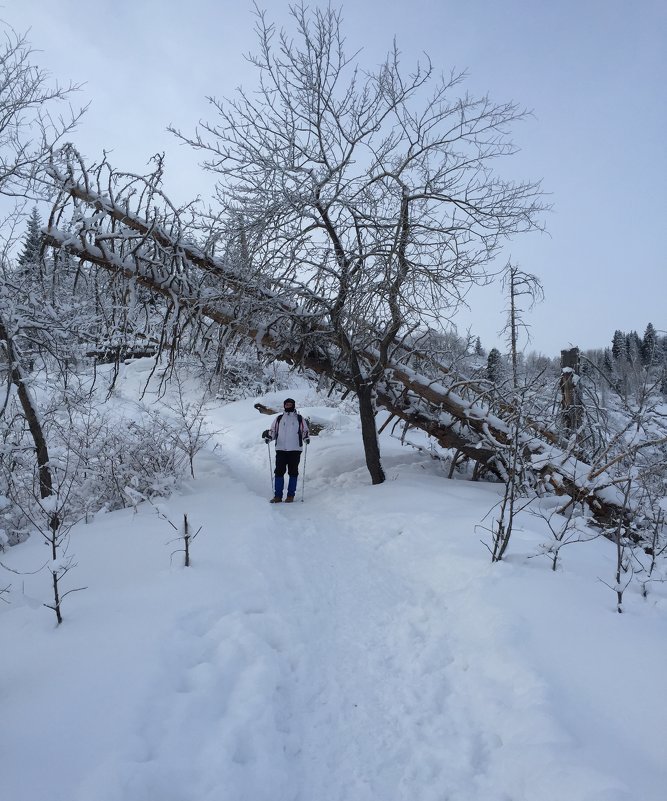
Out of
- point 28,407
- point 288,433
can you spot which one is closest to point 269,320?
point 288,433

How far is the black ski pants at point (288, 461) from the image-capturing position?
8.33m

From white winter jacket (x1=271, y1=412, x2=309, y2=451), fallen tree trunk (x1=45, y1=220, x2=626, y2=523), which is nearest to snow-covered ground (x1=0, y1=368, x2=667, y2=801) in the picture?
fallen tree trunk (x1=45, y1=220, x2=626, y2=523)

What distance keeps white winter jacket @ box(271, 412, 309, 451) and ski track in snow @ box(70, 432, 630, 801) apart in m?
4.15

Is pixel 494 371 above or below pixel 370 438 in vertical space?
above

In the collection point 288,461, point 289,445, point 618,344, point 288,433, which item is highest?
point 618,344

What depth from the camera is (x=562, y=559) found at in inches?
168

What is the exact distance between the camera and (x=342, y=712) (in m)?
2.75

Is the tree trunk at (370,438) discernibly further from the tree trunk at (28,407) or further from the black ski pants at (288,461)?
the tree trunk at (28,407)

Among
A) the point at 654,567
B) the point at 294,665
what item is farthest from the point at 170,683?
the point at 654,567

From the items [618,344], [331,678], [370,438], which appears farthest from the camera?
[618,344]

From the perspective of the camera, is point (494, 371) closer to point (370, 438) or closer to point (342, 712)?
point (370, 438)

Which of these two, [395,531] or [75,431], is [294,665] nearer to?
[395,531]

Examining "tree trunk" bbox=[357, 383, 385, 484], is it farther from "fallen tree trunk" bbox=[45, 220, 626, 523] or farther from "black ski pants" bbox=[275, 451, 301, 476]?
"black ski pants" bbox=[275, 451, 301, 476]

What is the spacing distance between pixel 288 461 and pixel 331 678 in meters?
5.48
